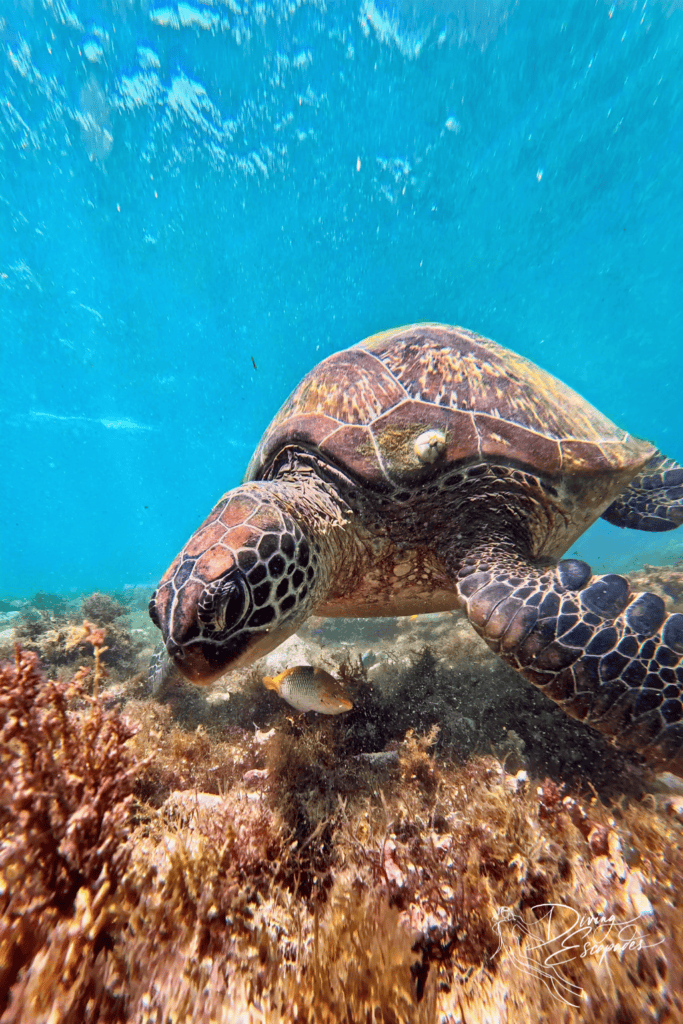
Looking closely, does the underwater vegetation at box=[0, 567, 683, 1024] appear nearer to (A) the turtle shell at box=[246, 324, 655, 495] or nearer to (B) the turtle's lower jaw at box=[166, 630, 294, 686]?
(B) the turtle's lower jaw at box=[166, 630, 294, 686]

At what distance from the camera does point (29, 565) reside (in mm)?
95250

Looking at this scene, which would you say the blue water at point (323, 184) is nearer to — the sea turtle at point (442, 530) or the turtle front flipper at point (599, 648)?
the sea turtle at point (442, 530)

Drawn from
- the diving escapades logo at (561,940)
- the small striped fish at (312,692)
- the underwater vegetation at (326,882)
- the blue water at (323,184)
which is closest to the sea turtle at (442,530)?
the small striped fish at (312,692)

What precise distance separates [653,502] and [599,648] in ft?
11.6

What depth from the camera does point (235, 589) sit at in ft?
7.32

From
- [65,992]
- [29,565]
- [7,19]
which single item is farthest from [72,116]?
[29,565]

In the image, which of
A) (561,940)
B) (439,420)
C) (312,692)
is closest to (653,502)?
(439,420)

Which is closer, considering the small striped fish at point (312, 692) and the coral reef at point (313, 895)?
the coral reef at point (313, 895)

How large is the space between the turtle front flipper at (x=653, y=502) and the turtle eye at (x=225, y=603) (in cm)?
442

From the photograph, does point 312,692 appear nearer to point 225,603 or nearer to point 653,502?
point 225,603

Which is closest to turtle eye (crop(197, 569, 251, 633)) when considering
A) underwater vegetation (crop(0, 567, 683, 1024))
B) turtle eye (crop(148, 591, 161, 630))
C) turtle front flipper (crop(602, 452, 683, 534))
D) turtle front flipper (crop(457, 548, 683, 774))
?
turtle eye (crop(148, 591, 161, 630))

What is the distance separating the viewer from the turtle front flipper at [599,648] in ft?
6.46

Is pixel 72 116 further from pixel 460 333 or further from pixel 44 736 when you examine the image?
pixel 44 736

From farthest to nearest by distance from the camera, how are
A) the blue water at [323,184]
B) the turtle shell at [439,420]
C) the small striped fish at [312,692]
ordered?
the blue water at [323,184], the turtle shell at [439,420], the small striped fish at [312,692]
